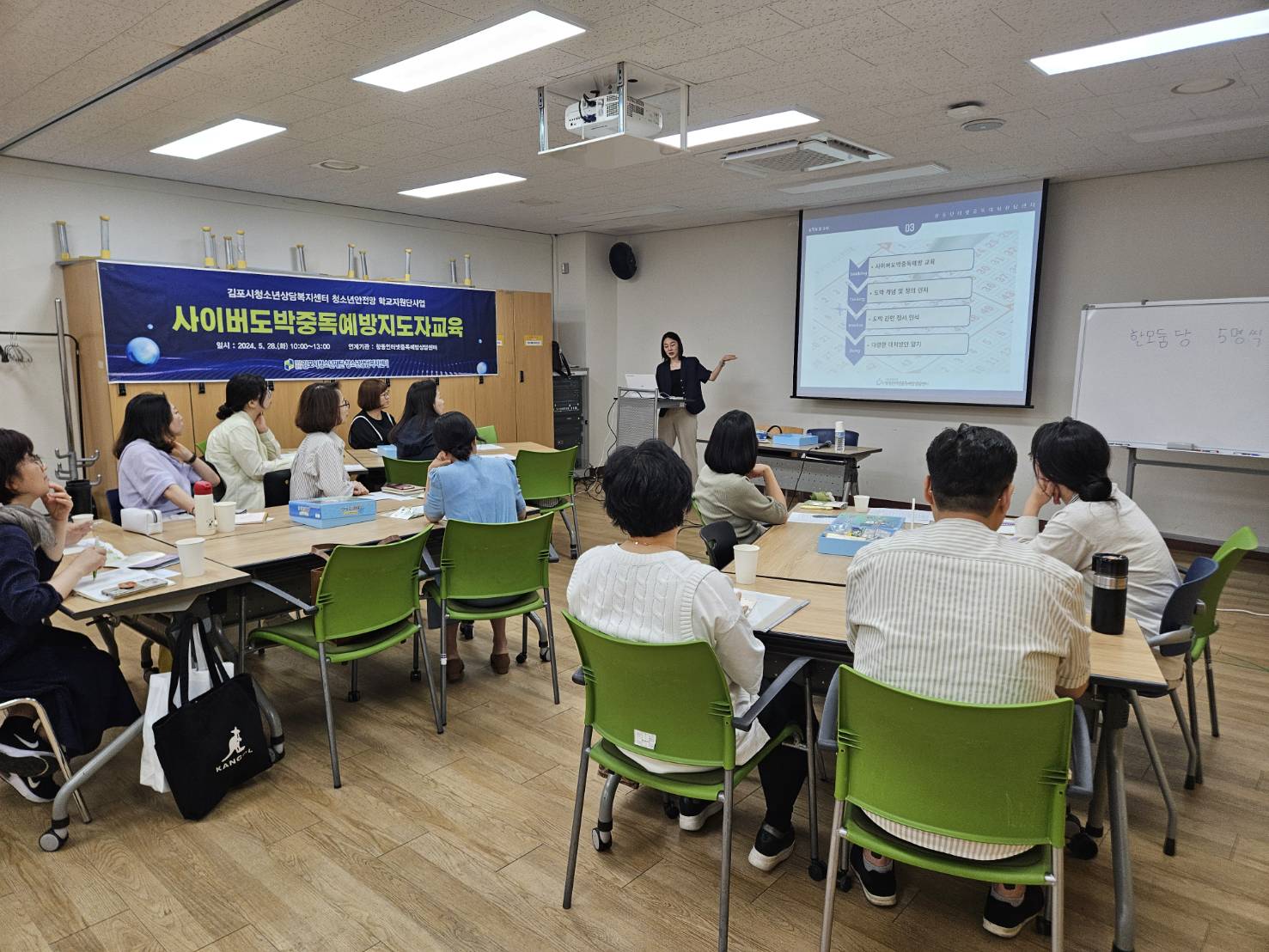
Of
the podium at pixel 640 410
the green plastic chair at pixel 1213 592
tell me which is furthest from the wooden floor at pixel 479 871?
the podium at pixel 640 410

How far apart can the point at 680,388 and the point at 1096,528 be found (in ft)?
18.9

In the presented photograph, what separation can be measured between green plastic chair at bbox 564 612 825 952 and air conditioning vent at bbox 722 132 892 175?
394cm

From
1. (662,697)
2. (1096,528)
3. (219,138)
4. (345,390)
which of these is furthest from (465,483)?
(345,390)

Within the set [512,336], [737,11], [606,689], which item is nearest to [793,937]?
[606,689]

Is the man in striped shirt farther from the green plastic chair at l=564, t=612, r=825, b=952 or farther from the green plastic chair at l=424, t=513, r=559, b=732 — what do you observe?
the green plastic chair at l=424, t=513, r=559, b=732

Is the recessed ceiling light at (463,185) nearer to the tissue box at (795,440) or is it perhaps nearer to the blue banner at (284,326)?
the blue banner at (284,326)

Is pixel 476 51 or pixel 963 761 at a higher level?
pixel 476 51

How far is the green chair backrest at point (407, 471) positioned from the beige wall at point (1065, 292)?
4476 mm

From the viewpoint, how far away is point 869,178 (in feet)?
20.3

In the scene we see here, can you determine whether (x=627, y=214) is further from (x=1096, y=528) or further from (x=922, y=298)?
(x=1096, y=528)

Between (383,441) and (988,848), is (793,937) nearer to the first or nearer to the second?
(988,848)

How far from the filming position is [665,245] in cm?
907

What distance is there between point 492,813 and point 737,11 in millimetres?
3132

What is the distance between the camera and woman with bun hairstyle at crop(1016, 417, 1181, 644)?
2535 mm
